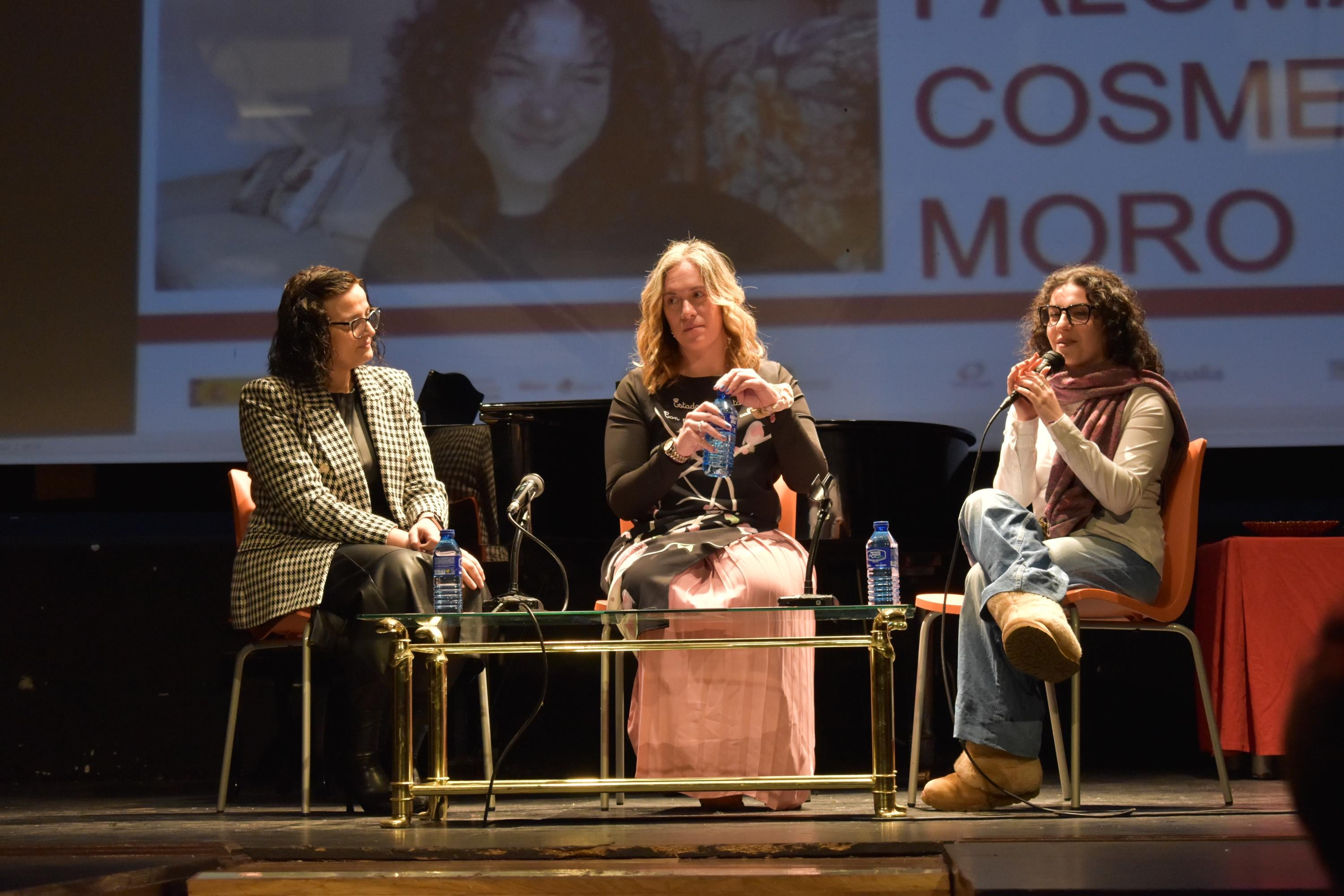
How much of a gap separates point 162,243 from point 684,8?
1783 mm

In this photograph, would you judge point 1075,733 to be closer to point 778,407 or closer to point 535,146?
point 778,407

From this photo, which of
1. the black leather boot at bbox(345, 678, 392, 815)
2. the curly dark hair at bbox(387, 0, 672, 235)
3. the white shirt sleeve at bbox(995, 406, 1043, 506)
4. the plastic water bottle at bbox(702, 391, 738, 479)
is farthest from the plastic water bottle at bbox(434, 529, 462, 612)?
the curly dark hair at bbox(387, 0, 672, 235)

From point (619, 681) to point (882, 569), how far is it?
75 centimetres

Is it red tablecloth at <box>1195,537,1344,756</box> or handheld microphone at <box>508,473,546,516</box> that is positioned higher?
handheld microphone at <box>508,473,546,516</box>

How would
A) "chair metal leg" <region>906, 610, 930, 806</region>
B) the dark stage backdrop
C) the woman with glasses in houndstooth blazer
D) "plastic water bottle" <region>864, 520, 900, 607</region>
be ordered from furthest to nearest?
the dark stage backdrop → the woman with glasses in houndstooth blazer → "chair metal leg" <region>906, 610, 930, 806</region> → "plastic water bottle" <region>864, 520, 900, 607</region>

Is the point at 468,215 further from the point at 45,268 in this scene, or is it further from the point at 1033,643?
the point at 1033,643

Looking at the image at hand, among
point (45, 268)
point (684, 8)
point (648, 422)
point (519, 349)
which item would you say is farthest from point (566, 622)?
point (45, 268)

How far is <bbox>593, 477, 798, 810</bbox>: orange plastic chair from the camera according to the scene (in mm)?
2951

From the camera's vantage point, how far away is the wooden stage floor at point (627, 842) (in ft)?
6.22

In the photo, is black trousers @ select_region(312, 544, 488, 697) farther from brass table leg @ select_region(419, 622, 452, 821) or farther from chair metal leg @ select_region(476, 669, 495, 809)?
brass table leg @ select_region(419, 622, 452, 821)

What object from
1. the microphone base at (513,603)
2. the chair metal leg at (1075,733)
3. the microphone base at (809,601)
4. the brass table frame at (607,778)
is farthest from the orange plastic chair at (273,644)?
the chair metal leg at (1075,733)

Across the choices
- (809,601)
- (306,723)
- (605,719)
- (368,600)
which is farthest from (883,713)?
(306,723)

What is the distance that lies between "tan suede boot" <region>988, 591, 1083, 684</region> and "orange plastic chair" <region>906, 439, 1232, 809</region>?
0.32 m

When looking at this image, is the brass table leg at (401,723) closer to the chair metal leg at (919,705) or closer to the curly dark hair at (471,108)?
the chair metal leg at (919,705)
